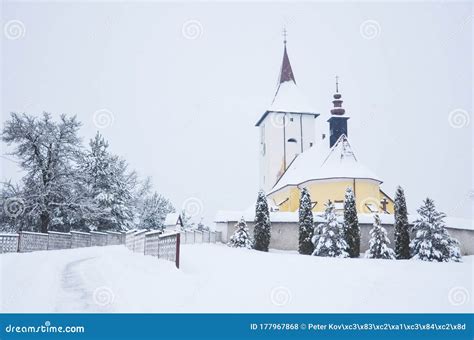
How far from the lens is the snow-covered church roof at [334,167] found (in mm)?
30484

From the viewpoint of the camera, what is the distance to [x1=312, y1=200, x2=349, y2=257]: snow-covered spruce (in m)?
20.8

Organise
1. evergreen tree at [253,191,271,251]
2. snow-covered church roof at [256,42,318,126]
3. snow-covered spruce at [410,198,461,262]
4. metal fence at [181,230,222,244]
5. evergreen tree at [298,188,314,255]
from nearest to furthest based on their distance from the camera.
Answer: snow-covered spruce at [410,198,461,262] → evergreen tree at [298,188,314,255] → evergreen tree at [253,191,271,251] → metal fence at [181,230,222,244] → snow-covered church roof at [256,42,318,126]

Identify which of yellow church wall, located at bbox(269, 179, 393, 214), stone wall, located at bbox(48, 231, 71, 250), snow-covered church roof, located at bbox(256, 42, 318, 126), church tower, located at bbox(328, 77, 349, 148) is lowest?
stone wall, located at bbox(48, 231, 71, 250)

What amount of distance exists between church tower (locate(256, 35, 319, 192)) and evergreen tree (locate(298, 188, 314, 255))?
65.7 feet

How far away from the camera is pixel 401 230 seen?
21.5 metres

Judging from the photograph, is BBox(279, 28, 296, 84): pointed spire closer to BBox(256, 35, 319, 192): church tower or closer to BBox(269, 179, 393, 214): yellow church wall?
BBox(256, 35, 319, 192): church tower

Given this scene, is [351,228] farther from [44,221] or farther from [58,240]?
[44,221]

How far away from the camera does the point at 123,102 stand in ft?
596

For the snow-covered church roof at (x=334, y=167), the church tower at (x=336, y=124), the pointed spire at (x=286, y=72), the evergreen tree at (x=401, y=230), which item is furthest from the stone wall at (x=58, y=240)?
the pointed spire at (x=286, y=72)

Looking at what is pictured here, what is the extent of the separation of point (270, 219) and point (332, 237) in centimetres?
687

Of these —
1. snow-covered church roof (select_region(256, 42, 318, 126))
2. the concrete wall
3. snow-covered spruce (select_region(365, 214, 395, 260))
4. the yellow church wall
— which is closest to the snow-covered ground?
snow-covered spruce (select_region(365, 214, 395, 260))

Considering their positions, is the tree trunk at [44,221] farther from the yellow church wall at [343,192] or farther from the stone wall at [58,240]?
the yellow church wall at [343,192]

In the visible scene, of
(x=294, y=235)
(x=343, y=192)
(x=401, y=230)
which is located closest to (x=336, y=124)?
(x=343, y=192)

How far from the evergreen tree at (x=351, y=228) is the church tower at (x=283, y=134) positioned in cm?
2160
